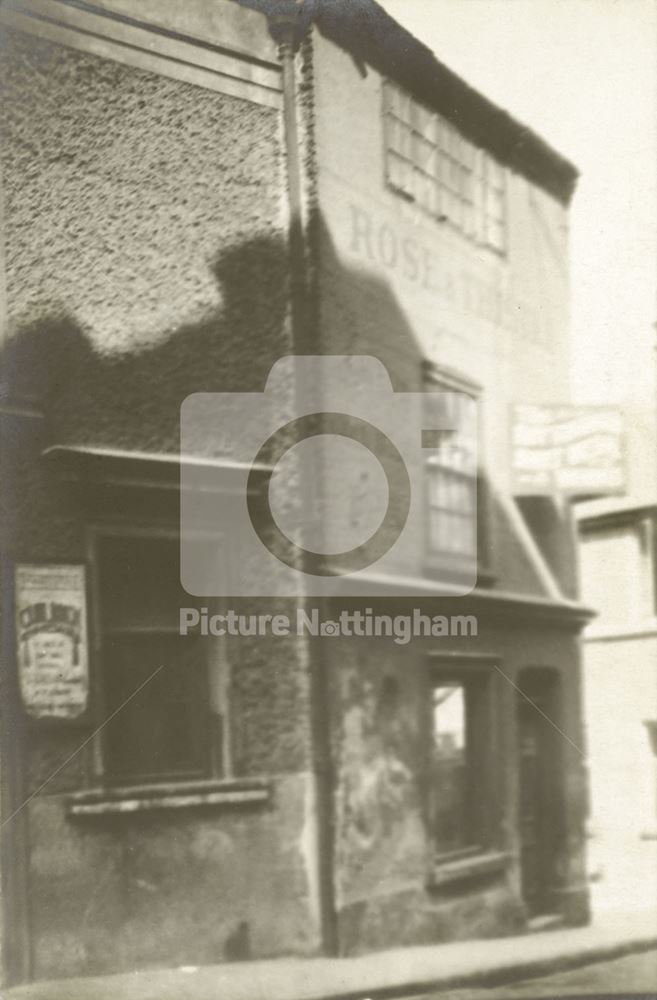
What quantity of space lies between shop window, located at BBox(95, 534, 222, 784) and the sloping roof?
3.42 meters

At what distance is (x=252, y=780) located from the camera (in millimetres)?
7492

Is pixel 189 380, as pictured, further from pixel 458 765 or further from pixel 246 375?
pixel 458 765

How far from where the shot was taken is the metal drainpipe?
7535 millimetres

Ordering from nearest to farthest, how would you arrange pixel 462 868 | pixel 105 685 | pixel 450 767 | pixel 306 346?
pixel 105 685
pixel 306 346
pixel 462 868
pixel 450 767

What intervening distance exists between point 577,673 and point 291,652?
7.55ft

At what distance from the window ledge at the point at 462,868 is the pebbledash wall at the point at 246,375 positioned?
1cm

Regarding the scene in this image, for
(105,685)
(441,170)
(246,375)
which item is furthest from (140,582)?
(441,170)

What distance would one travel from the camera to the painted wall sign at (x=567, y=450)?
8156 mm

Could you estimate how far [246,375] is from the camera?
25.4ft

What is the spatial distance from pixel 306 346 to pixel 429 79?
194cm

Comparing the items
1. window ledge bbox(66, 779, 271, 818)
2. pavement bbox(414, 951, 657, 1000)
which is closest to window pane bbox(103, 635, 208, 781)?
window ledge bbox(66, 779, 271, 818)

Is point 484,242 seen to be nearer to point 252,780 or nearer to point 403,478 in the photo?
point 403,478

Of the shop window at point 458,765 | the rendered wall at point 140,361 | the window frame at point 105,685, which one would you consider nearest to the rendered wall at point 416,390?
the shop window at point 458,765

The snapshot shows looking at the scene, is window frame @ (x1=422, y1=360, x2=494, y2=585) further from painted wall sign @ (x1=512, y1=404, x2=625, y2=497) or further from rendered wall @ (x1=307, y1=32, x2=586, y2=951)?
painted wall sign @ (x1=512, y1=404, x2=625, y2=497)
